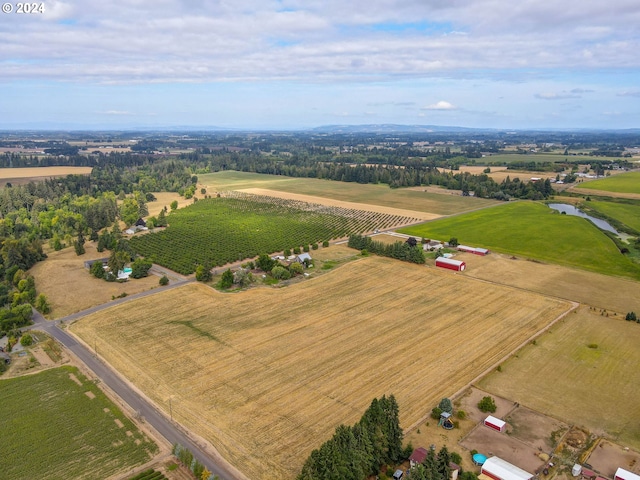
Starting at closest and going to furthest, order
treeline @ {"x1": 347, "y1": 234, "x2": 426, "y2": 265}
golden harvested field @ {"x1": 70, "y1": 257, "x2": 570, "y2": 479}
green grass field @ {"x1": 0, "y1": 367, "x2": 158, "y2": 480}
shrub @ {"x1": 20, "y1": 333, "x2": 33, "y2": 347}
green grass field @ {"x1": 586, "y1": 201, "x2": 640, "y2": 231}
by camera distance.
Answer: green grass field @ {"x1": 0, "y1": 367, "x2": 158, "y2": 480} → golden harvested field @ {"x1": 70, "y1": 257, "x2": 570, "y2": 479} → shrub @ {"x1": 20, "y1": 333, "x2": 33, "y2": 347} → treeline @ {"x1": 347, "y1": 234, "x2": 426, "y2": 265} → green grass field @ {"x1": 586, "y1": 201, "x2": 640, "y2": 231}

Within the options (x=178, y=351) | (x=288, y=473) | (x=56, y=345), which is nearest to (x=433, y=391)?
(x=288, y=473)

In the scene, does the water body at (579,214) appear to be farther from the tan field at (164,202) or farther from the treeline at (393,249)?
the tan field at (164,202)

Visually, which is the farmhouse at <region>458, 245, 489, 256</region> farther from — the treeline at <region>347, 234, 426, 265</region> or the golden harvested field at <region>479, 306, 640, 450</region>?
the golden harvested field at <region>479, 306, 640, 450</region>

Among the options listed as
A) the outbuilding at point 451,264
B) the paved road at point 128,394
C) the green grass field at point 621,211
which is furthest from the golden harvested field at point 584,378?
the green grass field at point 621,211

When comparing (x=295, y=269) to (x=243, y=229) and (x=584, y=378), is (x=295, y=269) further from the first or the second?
(x=584, y=378)

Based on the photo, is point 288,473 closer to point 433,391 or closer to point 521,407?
point 433,391

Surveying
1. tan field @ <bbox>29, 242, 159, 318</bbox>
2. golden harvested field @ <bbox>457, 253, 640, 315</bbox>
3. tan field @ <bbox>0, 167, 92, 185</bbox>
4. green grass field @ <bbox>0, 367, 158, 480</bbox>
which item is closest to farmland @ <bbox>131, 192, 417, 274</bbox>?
tan field @ <bbox>29, 242, 159, 318</bbox>

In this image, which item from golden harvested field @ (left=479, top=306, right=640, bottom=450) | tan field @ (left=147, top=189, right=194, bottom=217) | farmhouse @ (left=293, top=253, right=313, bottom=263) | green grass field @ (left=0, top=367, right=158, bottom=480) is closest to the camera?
green grass field @ (left=0, top=367, right=158, bottom=480)
